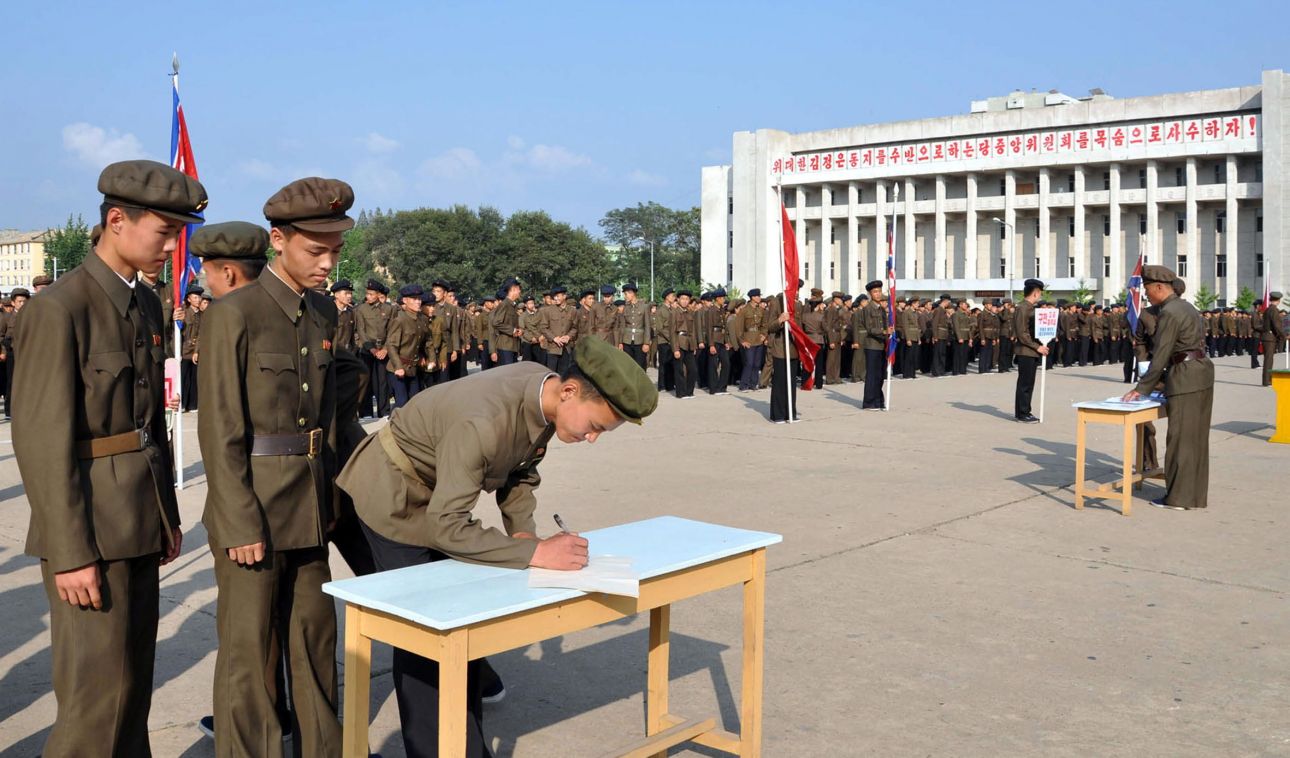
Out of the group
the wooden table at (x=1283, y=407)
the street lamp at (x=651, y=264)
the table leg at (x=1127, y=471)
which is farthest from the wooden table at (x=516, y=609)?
the street lamp at (x=651, y=264)

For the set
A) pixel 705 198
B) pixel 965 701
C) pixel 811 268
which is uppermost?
Result: pixel 705 198

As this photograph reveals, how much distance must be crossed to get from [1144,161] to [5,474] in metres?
68.1

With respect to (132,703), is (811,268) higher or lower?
higher

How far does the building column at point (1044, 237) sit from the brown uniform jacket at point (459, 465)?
73.2 meters

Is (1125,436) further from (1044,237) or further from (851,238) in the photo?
(851,238)

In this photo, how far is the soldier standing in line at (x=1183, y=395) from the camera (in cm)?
877

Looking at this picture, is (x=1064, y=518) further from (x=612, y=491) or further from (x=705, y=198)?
(x=705, y=198)

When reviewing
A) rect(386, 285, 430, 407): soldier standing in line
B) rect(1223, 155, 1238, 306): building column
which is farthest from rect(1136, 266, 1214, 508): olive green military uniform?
rect(1223, 155, 1238, 306): building column

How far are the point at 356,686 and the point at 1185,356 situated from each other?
7666mm

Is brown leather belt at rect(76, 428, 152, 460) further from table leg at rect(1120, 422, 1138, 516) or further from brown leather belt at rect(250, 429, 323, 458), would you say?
table leg at rect(1120, 422, 1138, 516)

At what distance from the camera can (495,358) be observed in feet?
65.9

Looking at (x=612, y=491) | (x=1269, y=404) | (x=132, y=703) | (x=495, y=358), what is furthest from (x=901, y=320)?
(x=132, y=703)

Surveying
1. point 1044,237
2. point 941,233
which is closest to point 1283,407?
point 1044,237

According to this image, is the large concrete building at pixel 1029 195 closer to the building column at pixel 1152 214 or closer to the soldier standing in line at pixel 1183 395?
the building column at pixel 1152 214
